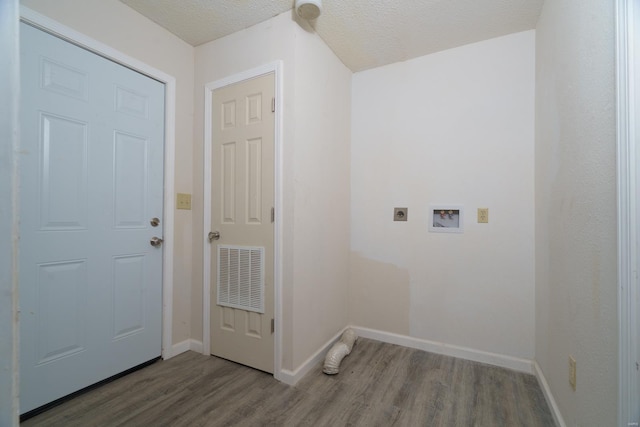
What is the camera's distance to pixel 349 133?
8.22 feet

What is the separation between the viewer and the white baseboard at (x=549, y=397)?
1.34 m

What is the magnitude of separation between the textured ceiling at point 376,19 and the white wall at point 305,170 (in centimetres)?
10

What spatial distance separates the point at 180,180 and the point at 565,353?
260 centimetres

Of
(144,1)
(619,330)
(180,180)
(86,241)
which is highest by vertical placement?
(144,1)

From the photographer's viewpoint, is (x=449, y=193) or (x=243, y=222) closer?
(x=243, y=222)

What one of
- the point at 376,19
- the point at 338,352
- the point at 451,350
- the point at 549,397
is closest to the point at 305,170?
the point at 376,19

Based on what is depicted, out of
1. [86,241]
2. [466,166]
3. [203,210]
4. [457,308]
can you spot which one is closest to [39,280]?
[86,241]

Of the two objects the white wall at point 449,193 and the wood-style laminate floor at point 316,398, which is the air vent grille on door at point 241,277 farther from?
the white wall at point 449,193

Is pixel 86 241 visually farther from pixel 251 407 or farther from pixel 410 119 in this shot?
pixel 410 119

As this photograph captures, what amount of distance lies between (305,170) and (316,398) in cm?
144

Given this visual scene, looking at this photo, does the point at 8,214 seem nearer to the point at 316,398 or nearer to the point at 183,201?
the point at 183,201

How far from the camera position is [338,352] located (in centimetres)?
194

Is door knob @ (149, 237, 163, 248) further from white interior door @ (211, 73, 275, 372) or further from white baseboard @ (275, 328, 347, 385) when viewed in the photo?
white baseboard @ (275, 328, 347, 385)

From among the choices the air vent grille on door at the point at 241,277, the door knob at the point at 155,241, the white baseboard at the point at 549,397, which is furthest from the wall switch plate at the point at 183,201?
the white baseboard at the point at 549,397
